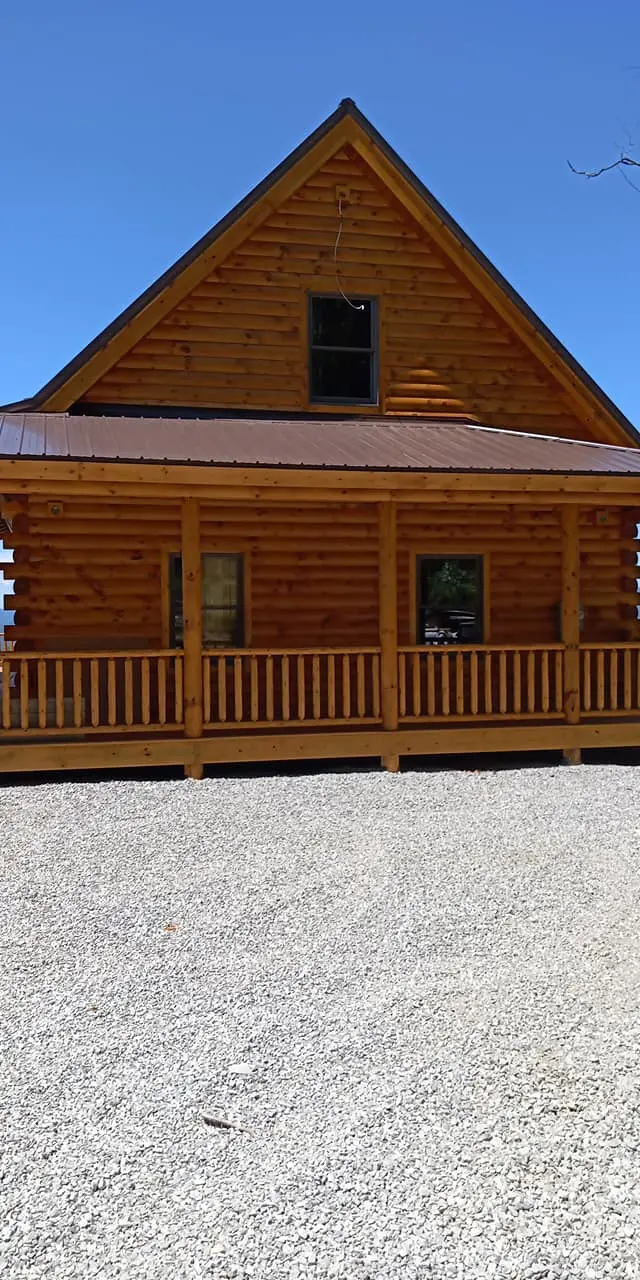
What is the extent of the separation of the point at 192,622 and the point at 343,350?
523 cm

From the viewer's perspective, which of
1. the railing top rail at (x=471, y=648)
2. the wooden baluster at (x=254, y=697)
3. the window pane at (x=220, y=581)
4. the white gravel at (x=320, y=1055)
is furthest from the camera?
the window pane at (x=220, y=581)

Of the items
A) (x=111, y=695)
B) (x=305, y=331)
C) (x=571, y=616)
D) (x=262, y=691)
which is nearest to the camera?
(x=111, y=695)

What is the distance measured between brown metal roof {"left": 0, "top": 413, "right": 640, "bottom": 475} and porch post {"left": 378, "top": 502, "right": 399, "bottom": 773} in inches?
29.8

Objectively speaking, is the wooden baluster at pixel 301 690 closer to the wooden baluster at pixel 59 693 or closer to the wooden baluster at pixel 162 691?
the wooden baluster at pixel 162 691

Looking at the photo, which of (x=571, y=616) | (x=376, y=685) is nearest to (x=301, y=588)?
(x=376, y=685)

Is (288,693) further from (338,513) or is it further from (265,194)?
(265,194)

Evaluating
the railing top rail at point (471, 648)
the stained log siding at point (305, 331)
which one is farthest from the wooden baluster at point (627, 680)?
the stained log siding at point (305, 331)

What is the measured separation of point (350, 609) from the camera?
12.8 meters

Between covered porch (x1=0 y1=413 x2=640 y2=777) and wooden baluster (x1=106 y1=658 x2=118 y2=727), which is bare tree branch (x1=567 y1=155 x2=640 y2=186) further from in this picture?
wooden baluster (x1=106 y1=658 x2=118 y2=727)

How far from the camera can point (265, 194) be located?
1205cm

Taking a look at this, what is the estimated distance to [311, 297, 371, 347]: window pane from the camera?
12648 millimetres

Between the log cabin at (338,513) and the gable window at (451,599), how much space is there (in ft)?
0.12

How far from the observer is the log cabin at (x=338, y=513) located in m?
10.0

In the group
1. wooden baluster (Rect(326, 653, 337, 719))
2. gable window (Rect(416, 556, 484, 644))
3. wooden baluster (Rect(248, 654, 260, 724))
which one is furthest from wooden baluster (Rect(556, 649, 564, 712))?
wooden baluster (Rect(248, 654, 260, 724))
